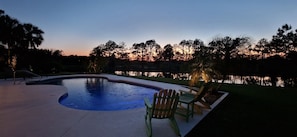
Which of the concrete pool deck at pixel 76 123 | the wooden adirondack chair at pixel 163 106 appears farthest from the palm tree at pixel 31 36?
the wooden adirondack chair at pixel 163 106

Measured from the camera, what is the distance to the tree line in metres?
7.79

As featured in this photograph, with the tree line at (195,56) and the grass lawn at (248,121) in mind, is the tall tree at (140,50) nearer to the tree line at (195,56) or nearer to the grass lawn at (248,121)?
the tree line at (195,56)

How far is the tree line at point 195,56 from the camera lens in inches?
307

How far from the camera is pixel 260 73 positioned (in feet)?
66.6

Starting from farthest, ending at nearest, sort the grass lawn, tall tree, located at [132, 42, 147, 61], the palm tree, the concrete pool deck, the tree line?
1. tall tree, located at [132, 42, 147, 61]
2. the palm tree
3. the tree line
4. the grass lawn
5. the concrete pool deck

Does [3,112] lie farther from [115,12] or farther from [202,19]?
[202,19]

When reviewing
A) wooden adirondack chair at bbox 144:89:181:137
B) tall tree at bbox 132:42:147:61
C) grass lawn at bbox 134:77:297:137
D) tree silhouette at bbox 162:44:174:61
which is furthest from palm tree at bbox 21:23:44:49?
tree silhouette at bbox 162:44:174:61

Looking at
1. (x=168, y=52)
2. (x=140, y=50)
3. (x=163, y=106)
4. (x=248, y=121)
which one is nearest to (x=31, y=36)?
(x=163, y=106)

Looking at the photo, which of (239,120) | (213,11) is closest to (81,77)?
(213,11)

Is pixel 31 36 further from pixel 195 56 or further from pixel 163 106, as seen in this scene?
pixel 163 106

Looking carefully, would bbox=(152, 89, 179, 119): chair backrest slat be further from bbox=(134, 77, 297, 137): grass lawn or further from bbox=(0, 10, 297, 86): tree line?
bbox=(0, 10, 297, 86): tree line

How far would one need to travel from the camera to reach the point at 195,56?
7.65 metres

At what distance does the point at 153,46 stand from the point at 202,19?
73.1 feet

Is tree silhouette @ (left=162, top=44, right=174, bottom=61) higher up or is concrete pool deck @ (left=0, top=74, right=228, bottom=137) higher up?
tree silhouette @ (left=162, top=44, right=174, bottom=61)
